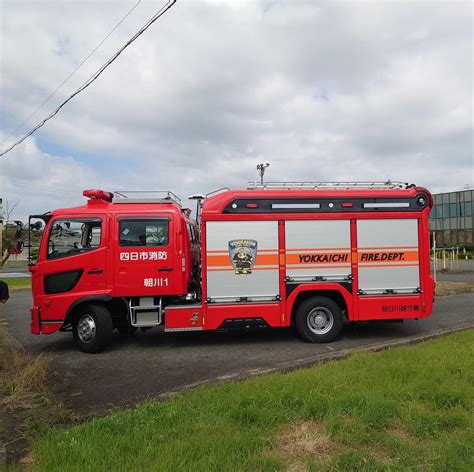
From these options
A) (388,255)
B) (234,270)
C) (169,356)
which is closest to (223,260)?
(234,270)

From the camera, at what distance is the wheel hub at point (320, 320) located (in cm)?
820

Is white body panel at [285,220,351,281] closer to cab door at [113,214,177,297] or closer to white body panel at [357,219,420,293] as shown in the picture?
white body panel at [357,219,420,293]

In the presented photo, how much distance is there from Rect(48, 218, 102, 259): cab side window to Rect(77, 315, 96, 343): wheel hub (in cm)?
114

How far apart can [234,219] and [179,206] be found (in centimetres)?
138

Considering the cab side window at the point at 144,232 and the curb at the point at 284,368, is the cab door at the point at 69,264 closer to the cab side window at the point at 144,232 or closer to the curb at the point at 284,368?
the cab side window at the point at 144,232

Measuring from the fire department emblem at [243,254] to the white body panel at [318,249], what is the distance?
1.97 feet

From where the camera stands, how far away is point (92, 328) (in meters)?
7.83

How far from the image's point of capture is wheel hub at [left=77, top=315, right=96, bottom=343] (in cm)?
784

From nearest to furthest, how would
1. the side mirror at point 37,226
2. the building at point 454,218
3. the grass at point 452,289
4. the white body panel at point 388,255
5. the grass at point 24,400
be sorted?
the grass at point 24,400 < the side mirror at point 37,226 < the white body panel at point 388,255 < the grass at point 452,289 < the building at point 454,218

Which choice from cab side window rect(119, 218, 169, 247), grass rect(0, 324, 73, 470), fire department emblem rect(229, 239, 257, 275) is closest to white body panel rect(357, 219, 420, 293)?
fire department emblem rect(229, 239, 257, 275)

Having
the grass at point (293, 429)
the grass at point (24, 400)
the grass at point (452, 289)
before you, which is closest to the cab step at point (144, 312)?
the grass at point (24, 400)

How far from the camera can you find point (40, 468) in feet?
11.2

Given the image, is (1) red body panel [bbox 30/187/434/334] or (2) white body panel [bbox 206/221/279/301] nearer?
(1) red body panel [bbox 30/187/434/334]

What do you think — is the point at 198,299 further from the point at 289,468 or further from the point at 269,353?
the point at 289,468
